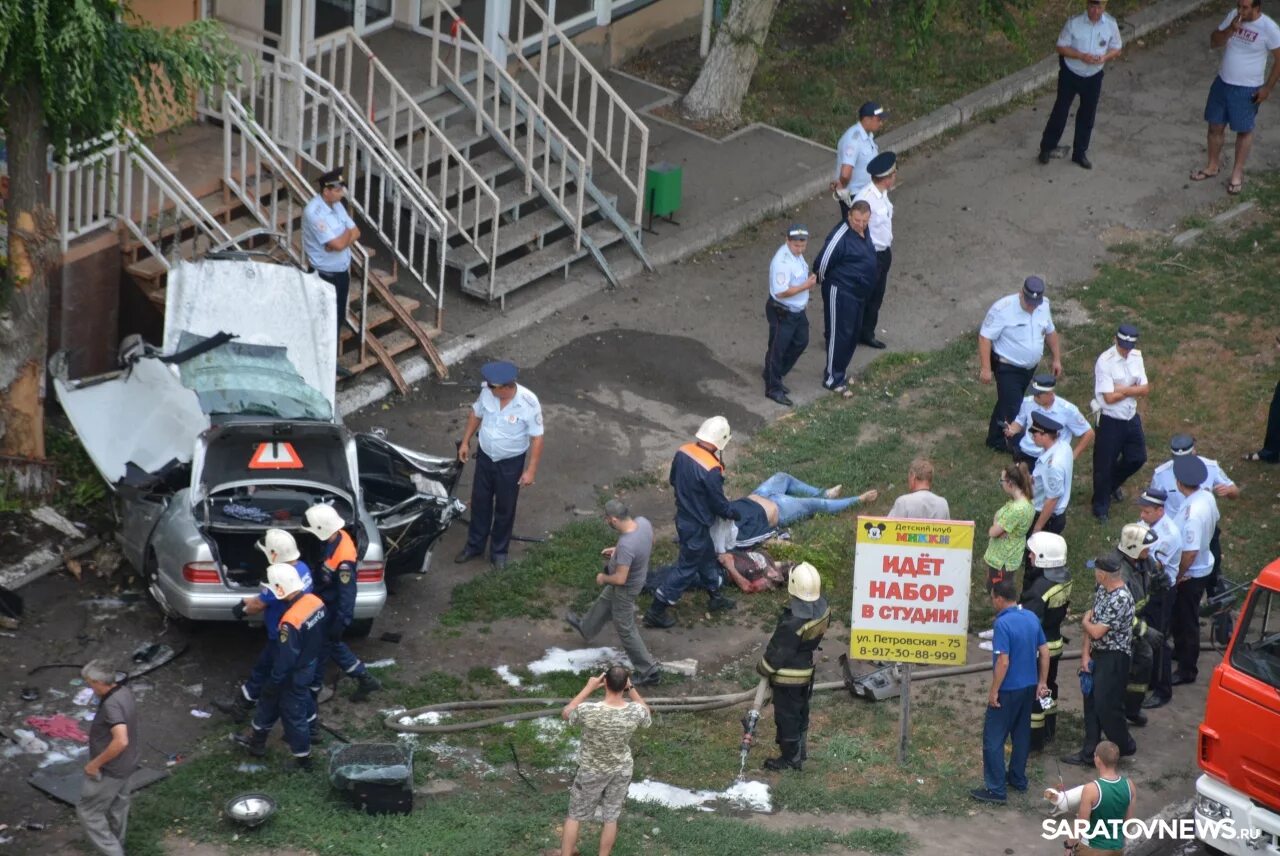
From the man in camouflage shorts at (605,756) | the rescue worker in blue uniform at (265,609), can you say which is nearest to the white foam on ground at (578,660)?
the rescue worker in blue uniform at (265,609)

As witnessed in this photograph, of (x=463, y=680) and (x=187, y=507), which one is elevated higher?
(x=187, y=507)

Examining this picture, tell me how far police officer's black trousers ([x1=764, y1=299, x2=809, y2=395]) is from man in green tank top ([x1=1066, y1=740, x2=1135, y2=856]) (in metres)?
6.75

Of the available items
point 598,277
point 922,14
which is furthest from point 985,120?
point 598,277

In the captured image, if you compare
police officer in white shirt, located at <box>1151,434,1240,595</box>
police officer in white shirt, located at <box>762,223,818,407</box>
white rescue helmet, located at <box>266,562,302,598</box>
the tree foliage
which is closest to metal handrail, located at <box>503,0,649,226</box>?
police officer in white shirt, located at <box>762,223,818,407</box>

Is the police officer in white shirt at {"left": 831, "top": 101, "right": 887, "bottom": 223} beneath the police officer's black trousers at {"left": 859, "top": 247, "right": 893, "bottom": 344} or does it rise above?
above

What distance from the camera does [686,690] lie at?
508 inches

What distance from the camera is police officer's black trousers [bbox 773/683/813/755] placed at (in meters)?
11.8

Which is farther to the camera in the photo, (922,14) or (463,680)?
(922,14)

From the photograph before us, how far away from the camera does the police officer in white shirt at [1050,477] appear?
534 inches

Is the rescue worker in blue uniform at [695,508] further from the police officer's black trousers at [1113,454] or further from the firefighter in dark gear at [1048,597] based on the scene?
the police officer's black trousers at [1113,454]

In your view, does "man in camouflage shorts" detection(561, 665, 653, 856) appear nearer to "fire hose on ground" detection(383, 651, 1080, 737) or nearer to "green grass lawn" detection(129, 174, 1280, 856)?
"green grass lawn" detection(129, 174, 1280, 856)

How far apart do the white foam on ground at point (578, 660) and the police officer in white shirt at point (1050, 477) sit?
313 centimetres

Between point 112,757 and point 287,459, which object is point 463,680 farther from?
point 112,757

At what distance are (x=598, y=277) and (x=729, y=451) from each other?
3021 millimetres
